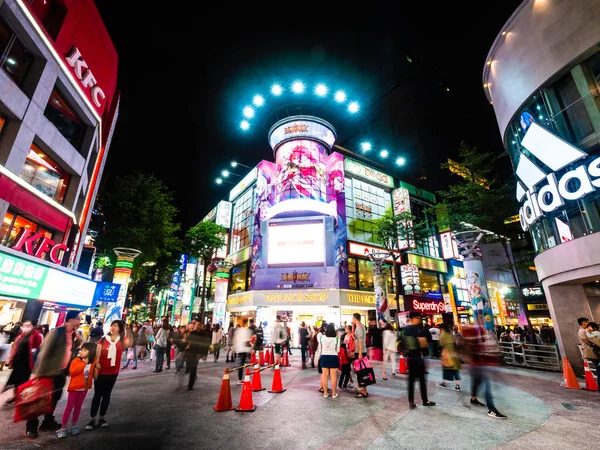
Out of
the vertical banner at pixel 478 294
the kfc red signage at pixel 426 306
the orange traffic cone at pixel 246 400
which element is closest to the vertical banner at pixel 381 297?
the kfc red signage at pixel 426 306

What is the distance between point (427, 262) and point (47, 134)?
33764mm

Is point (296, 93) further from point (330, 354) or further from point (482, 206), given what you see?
point (330, 354)

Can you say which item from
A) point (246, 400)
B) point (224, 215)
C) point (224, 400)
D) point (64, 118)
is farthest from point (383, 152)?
point (224, 400)

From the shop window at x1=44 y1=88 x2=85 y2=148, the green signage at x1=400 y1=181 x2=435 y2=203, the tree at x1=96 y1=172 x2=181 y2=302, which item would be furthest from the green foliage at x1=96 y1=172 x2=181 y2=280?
the green signage at x1=400 y1=181 x2=435 y2=203

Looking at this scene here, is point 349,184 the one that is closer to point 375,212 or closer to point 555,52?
point 375,212

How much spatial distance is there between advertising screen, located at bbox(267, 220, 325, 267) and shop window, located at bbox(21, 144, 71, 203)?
16078 mm

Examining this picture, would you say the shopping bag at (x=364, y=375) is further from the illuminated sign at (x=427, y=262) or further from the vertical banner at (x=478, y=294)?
the illuminated sign at (x=427, y=262)

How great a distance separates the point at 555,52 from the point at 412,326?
12.9m

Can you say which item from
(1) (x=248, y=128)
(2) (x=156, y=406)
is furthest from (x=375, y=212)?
(2) (x=156, y=406)

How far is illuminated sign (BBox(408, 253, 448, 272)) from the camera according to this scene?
31348 mm

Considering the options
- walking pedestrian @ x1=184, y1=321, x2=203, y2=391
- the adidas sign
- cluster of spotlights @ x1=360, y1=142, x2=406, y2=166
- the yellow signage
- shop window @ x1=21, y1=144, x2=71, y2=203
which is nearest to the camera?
walking pedestrian @ x1=184, y1=321, x2=203, y2=391

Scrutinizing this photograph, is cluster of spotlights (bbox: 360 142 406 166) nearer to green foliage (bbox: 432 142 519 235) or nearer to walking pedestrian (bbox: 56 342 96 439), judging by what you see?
green foliage (bbox: 432 142 519 235)

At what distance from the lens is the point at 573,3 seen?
424 inches

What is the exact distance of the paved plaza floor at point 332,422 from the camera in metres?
4.32
